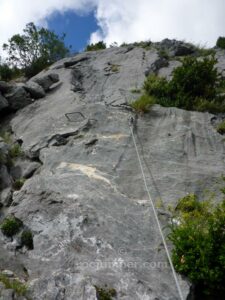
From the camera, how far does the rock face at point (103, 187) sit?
8523 millimetres

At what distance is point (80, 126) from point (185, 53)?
11985mm

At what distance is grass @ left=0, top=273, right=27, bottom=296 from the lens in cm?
816

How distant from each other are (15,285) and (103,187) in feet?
11.8

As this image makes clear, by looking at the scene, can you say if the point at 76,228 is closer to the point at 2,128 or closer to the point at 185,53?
the point at 2,128

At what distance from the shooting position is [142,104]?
15.2 m

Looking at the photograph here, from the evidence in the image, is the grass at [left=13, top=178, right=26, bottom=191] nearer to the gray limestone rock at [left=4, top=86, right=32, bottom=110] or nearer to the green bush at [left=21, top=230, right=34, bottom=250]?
the green bush at [left=21, top=230, right=34, bottom=250]

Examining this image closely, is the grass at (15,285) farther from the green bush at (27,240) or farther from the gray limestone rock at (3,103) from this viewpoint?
the gray limestone rock at (3,103)

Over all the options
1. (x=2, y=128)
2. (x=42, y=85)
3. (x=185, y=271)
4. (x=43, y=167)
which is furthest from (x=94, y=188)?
(x=42, y=85)

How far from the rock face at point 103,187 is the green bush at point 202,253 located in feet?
1.05

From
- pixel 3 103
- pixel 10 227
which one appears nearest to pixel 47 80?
pixel 3 103

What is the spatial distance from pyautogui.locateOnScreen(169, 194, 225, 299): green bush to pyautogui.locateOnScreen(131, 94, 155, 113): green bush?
6.53 meters

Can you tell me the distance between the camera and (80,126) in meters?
14.5

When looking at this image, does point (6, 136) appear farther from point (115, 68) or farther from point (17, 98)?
point (115, 68)

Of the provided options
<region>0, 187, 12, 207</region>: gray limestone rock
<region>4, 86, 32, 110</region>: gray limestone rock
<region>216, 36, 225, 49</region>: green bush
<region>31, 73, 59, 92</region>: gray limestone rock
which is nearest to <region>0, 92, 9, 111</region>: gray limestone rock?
<region>4, 86, 32, 110</region>: gray limestone rock
